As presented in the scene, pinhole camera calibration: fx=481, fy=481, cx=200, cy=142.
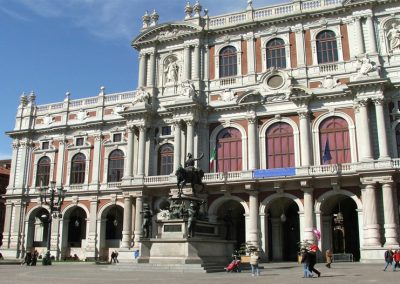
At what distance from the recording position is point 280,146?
41469 millimetres

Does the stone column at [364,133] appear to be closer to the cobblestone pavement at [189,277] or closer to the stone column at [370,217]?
the stone column at [370,217]

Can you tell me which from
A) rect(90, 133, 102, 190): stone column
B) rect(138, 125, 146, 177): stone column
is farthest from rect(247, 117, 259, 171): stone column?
rect(90, 133, 102, 190): stone column

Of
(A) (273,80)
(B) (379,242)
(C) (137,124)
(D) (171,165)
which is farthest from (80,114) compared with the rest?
(B) (379,242)

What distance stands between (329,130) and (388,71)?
6.67 meters

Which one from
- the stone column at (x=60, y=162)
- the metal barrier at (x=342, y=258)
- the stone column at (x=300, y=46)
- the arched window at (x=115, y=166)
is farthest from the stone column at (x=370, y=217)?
the stone column at (x=60, y=162)

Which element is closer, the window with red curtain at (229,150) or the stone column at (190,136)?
the stone column at (190,136)

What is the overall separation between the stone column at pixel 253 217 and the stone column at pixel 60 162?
2190cm

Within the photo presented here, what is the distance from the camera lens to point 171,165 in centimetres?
4497

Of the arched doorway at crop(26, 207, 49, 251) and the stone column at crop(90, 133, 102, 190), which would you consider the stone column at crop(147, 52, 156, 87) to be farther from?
the arched doorway at crop(26, 207, 49, 251)

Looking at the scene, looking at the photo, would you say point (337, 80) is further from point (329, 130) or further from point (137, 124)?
point (137, 124)

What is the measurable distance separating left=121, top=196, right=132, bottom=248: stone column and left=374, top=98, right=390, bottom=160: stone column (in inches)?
861

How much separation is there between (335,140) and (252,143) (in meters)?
6.91

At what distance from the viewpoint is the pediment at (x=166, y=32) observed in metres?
46.7

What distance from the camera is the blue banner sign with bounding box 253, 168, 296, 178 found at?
38719 mm
